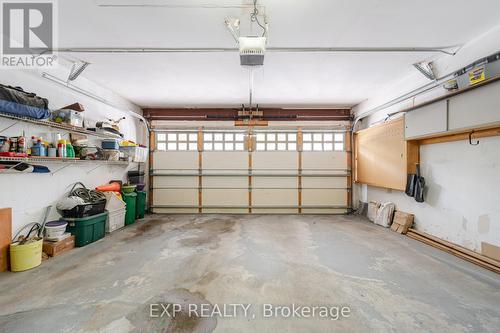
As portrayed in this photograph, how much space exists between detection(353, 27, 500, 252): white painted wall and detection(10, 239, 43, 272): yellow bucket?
19.3ft

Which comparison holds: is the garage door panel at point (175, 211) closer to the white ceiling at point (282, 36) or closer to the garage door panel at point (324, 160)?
the white ceiling at point (282, 36)

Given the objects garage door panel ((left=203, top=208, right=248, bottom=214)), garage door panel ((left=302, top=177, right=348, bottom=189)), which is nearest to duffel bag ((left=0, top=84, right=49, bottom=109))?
garage door panel ((left=203, top=208, right=248, bottom=214))

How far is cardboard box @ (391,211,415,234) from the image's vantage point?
3920 millimetres

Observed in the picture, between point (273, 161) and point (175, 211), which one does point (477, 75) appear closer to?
point (273, 161)

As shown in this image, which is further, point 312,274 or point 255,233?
point 255,233

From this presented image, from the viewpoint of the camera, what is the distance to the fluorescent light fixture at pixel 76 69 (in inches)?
132

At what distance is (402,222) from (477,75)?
2681mm

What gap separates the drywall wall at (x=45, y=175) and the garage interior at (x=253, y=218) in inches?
0.9

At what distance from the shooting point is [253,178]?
19.2ft

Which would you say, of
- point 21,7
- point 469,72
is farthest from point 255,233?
point 21,7

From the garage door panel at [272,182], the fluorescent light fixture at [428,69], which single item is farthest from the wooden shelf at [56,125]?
the fluorescent light fixture at [428,69]

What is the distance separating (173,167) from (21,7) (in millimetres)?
4050

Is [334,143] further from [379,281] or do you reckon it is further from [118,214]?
[118,214]

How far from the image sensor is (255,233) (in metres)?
4.05
